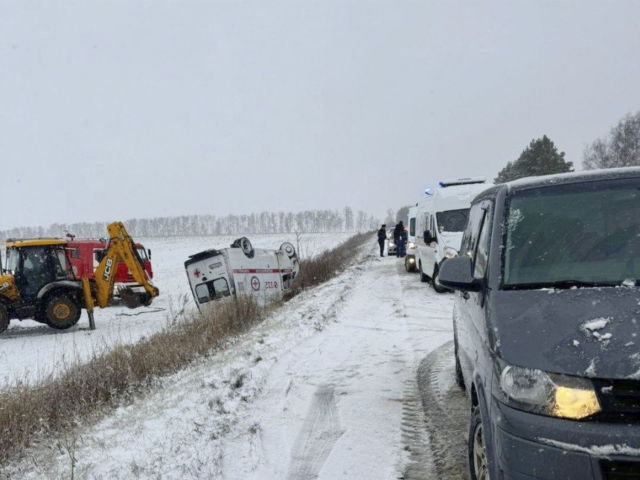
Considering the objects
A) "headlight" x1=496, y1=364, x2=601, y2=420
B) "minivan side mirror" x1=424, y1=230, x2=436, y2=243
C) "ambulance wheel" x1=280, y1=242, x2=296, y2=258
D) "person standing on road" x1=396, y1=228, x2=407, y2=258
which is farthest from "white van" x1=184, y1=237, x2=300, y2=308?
"person standing on road" x1=396, y1=228, x2=407, y2=258

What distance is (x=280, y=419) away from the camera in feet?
15.5

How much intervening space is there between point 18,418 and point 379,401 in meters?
3.71

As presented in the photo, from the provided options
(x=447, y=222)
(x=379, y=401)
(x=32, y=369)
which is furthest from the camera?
(x=447, y=222)

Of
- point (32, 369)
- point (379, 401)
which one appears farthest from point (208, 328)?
point (379, 401)

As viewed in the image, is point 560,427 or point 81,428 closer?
point 560,427

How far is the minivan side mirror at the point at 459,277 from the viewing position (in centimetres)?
304

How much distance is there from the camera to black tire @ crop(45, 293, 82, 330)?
13680 mm

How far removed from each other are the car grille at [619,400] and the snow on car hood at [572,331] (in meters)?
0.04

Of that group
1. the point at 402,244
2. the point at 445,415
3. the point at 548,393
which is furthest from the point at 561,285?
the point at 402,244

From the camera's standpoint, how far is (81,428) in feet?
15.9

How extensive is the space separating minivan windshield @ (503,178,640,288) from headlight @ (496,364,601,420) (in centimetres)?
71

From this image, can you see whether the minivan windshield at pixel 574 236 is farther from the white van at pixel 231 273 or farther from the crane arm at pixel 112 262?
the crane arm at pixel 112 262

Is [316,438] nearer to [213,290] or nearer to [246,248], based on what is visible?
[213,290]

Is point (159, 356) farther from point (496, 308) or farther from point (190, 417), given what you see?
point (496, 308)
